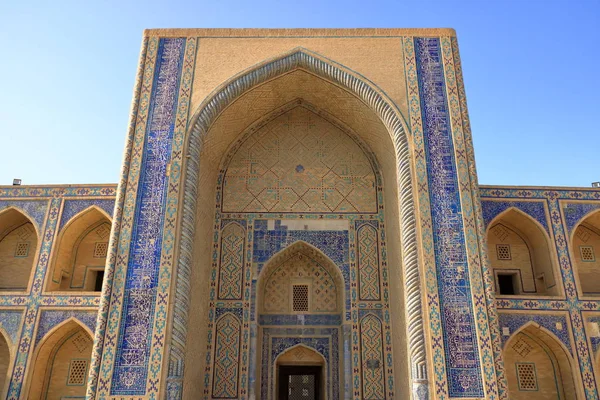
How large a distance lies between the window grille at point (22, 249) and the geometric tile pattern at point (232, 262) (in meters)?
3.86

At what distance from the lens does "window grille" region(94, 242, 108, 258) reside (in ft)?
32.8

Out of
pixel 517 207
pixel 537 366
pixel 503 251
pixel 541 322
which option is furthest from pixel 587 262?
pixel 537 366

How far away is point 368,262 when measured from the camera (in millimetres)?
9055

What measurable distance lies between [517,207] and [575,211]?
1062mm

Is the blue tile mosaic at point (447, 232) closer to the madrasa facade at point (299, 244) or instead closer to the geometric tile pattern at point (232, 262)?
the madrasa facade at point (299, 244)

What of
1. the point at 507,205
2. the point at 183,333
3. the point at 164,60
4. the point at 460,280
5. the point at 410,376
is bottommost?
the point at 410,376

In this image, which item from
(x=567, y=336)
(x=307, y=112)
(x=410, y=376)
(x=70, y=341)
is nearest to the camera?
(x=410, y=376)

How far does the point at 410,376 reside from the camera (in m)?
7.29

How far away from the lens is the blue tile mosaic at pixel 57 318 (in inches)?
345

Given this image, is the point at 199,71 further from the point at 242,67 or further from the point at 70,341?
the point at 70,341

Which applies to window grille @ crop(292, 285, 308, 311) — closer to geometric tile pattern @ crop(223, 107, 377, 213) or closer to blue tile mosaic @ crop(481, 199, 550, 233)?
geometric tile pattern @ crop(223, 107, 377, 213)

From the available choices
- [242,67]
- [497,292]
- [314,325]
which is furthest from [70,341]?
[497,292]

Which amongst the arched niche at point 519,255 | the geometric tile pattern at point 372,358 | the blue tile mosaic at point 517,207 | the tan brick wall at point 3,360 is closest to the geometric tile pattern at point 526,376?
the arched niche at point 519,255

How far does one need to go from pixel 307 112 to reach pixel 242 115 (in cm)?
132
